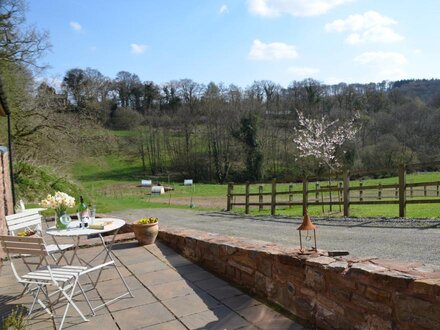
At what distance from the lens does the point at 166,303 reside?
3.82 meters

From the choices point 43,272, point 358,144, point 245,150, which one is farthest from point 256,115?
point 43,272

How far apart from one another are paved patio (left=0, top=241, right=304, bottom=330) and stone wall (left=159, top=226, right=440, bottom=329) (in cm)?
20

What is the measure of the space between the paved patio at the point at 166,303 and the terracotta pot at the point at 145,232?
884 mm

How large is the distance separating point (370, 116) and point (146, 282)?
178 ft

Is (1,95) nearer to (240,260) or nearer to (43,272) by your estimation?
(43,272)

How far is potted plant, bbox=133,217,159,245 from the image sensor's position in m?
6.07

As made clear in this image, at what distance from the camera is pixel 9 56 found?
57.8 ft

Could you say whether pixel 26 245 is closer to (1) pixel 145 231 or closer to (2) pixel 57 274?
(2) pixel 57 274

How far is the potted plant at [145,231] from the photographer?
607 cm

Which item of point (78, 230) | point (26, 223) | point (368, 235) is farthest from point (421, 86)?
point (78, 230)

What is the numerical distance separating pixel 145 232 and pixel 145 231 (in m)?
0.02

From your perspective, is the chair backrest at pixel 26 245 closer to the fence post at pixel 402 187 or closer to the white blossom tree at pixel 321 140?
the fence post at pixel 402 187

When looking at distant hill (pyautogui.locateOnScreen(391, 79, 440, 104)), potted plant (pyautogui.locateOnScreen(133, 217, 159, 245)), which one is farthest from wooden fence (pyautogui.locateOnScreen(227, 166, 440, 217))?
distant hill (pyautogui.locateOnScreen(391, 79, 440, 104))

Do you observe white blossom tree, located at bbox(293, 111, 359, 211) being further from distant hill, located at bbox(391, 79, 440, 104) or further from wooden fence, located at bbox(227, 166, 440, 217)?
distant hill, located at bbox(391, 79, 440, 104)
